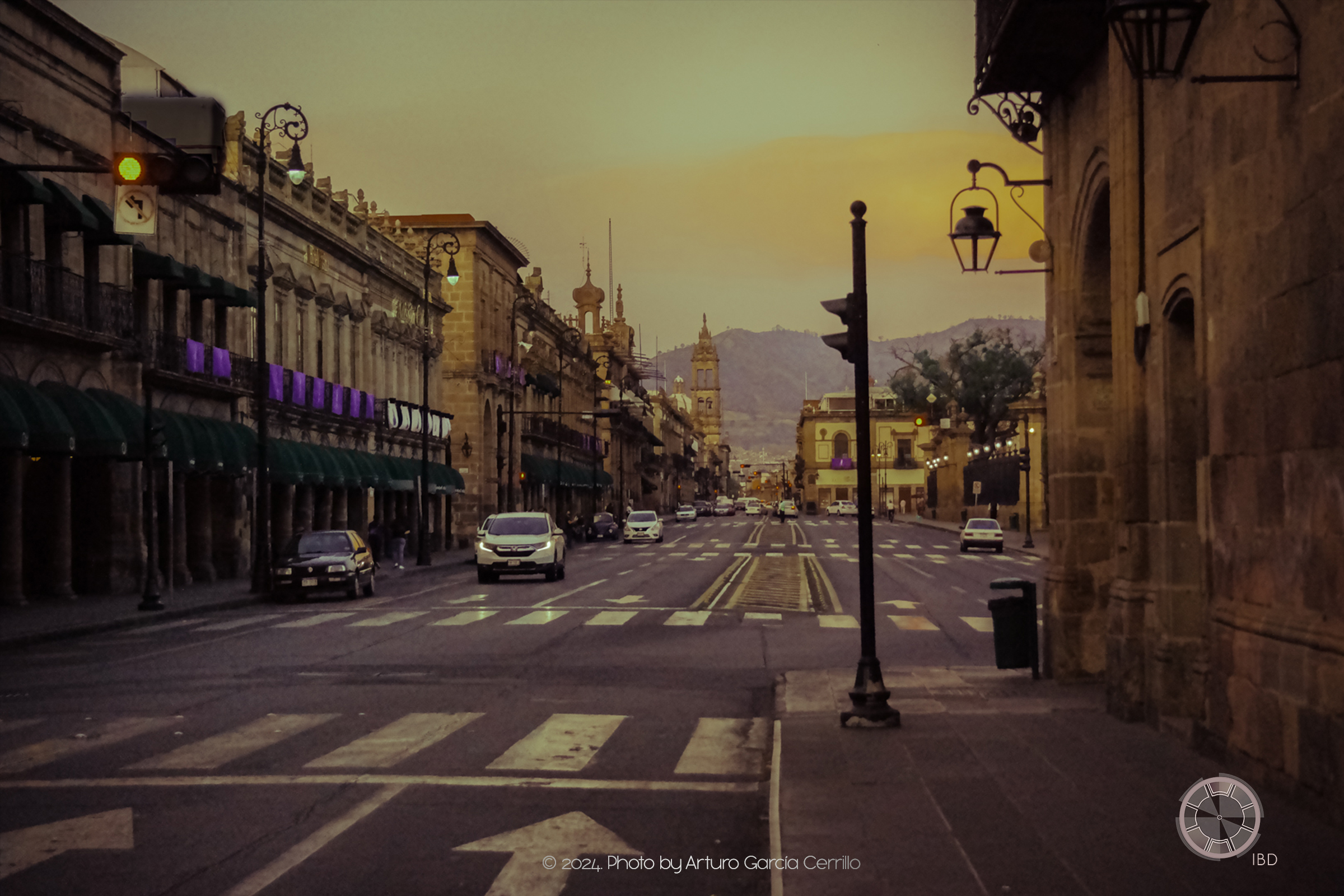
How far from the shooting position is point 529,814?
9383 millimetres

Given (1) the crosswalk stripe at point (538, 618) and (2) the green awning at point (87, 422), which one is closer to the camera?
(1) the crosswalk stripe at point (538, 618)

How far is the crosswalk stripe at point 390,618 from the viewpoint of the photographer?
2559 centimetres

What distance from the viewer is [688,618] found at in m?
26.5

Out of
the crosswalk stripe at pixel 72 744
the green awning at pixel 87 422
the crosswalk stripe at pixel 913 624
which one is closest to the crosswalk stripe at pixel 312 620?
the green awning at pixel 87 422

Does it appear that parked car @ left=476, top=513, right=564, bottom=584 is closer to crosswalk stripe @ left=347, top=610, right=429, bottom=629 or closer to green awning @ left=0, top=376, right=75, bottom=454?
crosswalk stripe @ left=347, top=610, right=429, bottom=629

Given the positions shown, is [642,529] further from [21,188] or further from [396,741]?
[396,741]


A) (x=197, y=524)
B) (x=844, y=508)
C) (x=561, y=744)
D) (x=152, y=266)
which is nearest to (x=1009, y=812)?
(x=561, y=744)

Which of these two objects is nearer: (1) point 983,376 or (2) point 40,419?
(2) point 40,419

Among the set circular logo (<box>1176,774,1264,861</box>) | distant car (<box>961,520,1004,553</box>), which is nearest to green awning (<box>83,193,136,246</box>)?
circular logo (<box>1176,774,1264,861</box>)

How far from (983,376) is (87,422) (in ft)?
292

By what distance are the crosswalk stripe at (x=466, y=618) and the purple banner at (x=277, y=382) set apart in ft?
69.7

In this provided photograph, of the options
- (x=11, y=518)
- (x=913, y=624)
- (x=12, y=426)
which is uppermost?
(x=12, y=426)

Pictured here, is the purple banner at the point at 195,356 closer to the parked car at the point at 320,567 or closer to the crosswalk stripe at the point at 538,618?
the parked car at the point at 320,567

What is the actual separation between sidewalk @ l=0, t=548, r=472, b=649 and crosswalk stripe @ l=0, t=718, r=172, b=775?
9.96m
